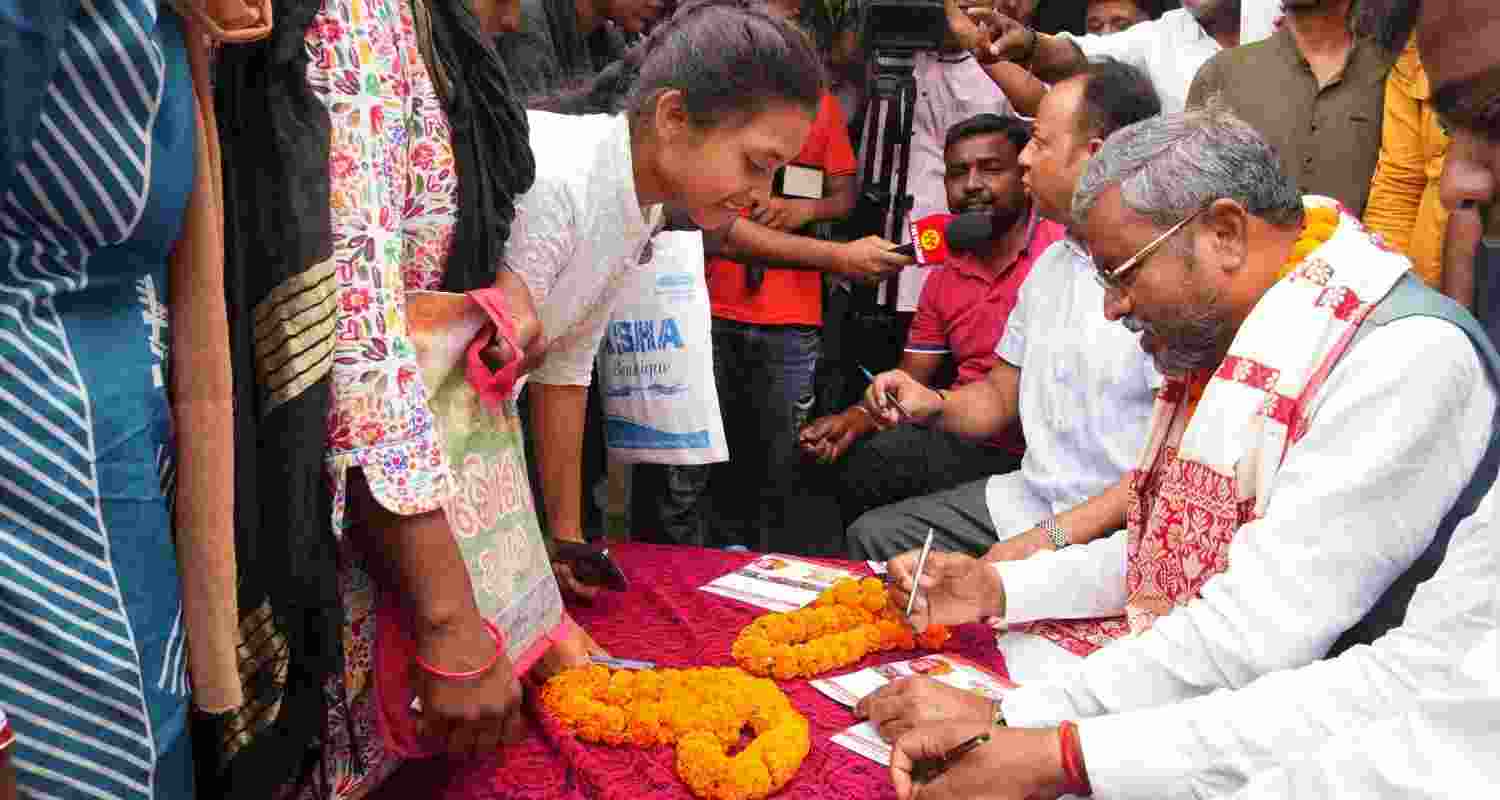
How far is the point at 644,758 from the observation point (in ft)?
5.15

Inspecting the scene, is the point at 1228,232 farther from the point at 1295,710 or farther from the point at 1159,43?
the point at 1159,43

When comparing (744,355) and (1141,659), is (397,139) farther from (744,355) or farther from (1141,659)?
(744,355)

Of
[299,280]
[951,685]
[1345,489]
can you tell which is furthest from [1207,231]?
[299,280]

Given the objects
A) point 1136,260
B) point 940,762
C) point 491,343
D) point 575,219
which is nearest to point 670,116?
point 575,219

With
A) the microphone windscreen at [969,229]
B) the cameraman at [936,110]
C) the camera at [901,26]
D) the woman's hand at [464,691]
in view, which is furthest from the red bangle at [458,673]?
the camera at [901,26]

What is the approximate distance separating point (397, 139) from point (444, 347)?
0.89ft

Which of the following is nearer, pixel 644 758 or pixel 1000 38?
pixel 644 758

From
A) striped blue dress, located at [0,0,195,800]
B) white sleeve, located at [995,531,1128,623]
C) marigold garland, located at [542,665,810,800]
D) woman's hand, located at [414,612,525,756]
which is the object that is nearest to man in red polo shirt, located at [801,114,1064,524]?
white sleeve, located at [995,531,1128,623]

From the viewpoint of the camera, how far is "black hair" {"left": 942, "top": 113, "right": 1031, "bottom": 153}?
3.34 meters

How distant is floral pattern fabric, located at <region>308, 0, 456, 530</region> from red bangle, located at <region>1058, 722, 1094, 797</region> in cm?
81

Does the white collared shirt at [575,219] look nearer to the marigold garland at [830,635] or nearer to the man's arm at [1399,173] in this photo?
the marigold garland at [830,635]

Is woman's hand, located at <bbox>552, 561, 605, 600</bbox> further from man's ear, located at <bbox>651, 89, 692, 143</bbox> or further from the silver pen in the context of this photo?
man's ear, located at <bbox>651, 89, 692, 143</bbox>

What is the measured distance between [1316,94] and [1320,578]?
1.86 metres

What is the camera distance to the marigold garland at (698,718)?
148 cm
